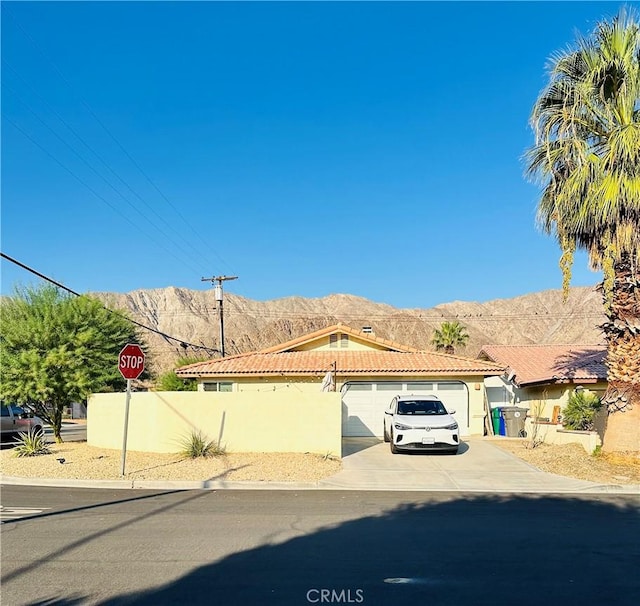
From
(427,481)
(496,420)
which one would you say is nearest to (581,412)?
(496,420)

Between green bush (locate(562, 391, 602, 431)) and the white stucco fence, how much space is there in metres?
7.50

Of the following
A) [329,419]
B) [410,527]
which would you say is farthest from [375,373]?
[410,527]

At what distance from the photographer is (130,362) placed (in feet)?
49.4

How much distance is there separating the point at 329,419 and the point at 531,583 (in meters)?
12.1

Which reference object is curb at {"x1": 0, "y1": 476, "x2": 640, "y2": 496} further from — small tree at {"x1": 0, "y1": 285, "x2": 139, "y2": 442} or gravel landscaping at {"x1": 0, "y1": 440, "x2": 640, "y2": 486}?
small tree at {"x1": 0, "y1": 285, "x2": 139, "y2": 442}

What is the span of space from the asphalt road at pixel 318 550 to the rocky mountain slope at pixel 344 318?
68315 millimetres

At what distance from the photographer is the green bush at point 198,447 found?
58.9 feet

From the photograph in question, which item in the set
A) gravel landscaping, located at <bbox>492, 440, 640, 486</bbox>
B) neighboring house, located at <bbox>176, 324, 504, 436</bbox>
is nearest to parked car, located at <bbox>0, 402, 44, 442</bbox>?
neighboring house, located at <bbox>176, 324, 504, 436</bbox>

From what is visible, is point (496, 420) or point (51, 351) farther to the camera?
point (496, 420)

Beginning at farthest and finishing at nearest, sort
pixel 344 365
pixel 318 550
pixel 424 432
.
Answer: pixel 344 365 → pixel 424 432 → pixel 318 550

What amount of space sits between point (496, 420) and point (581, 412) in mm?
7089

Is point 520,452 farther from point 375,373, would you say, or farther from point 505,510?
point 505,510

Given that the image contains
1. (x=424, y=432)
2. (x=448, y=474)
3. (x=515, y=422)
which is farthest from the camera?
(x=515, y=422)

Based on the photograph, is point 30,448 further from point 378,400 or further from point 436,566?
point 436,566
